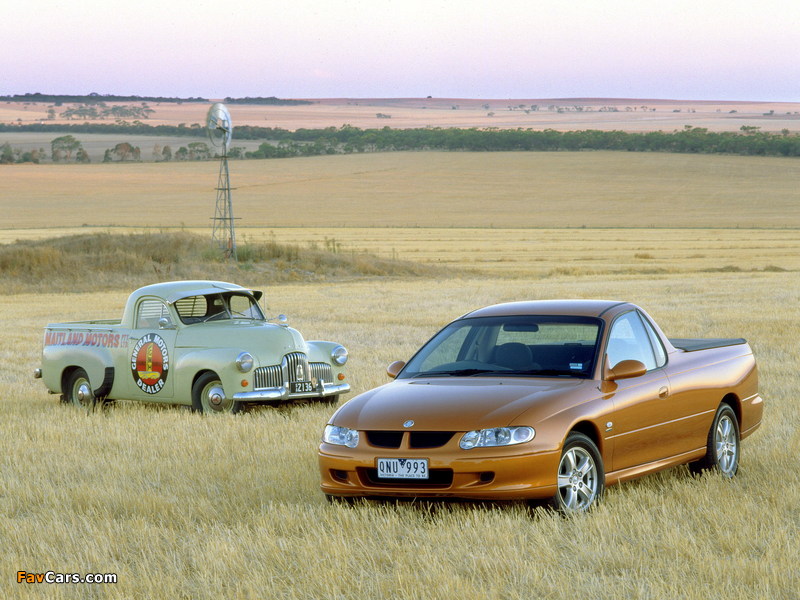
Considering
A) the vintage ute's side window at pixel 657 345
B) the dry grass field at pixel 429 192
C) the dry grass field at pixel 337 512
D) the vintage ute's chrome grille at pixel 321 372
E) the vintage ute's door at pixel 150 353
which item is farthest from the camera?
the dry grass field at pixel 429 192

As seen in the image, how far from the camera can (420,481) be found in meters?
6.88

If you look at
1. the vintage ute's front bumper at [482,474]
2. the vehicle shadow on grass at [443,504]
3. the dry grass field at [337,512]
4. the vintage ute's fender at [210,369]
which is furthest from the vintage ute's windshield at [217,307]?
the vintage ute's front bumper at [482,474]

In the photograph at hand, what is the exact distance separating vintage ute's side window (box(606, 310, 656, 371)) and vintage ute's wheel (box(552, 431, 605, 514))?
2.92 ft

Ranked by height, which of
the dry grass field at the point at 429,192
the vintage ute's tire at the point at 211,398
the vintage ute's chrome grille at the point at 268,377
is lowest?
the dry grass field at the point at 429,192

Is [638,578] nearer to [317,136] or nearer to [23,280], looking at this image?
[23,280]

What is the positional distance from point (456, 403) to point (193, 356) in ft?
19.1

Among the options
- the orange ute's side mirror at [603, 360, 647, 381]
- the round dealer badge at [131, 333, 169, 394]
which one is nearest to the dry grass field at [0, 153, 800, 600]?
the round dealer badge at [131, 333, 169, 394]

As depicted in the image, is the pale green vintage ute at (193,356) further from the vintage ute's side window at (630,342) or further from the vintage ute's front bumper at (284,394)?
the vintage ute's side window at (630,342)

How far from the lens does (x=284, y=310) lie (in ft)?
91.2

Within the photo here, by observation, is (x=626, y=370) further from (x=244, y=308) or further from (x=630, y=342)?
(x=244, y=308)

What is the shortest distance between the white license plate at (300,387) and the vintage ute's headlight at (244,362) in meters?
0.60

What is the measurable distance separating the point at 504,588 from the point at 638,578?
70 centimetres

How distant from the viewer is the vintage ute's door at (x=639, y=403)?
7.54m

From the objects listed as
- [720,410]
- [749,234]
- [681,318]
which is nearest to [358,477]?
[720,410]
